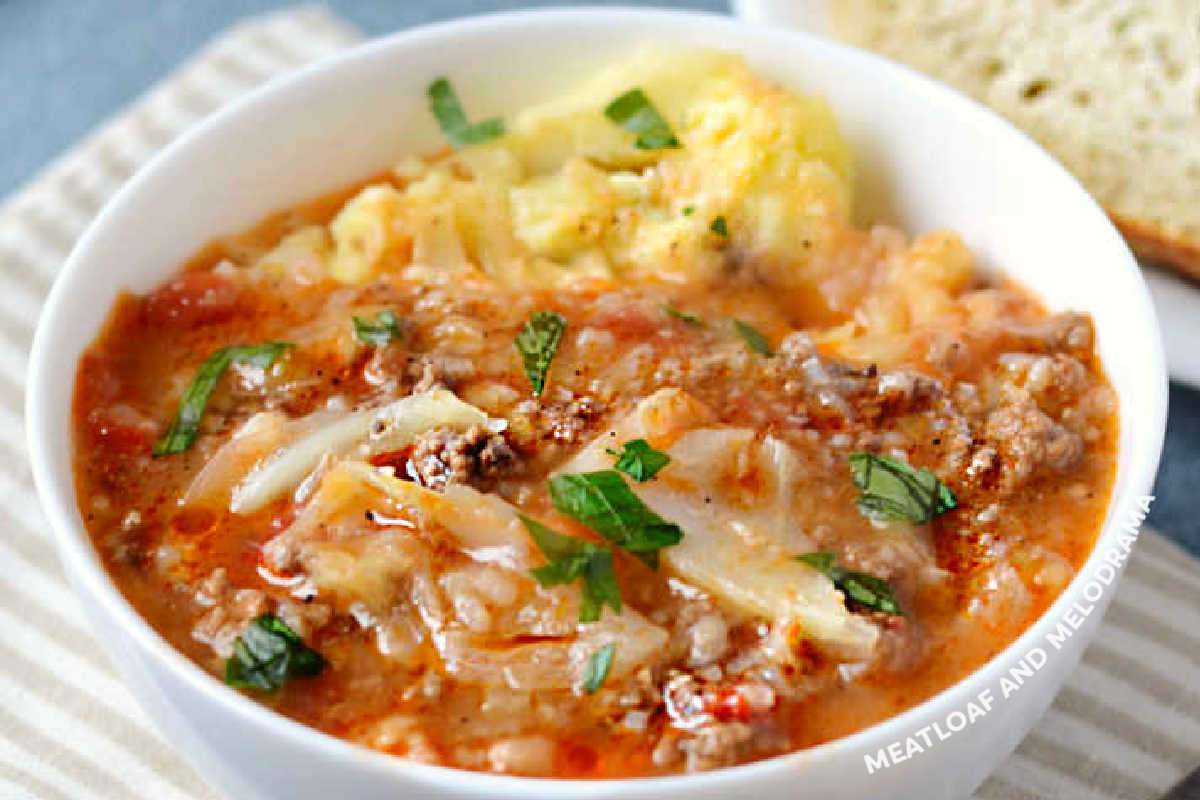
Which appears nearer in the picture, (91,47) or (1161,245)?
(1161,245)

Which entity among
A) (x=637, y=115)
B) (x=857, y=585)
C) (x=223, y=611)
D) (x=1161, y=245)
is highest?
(x=637, y=115)

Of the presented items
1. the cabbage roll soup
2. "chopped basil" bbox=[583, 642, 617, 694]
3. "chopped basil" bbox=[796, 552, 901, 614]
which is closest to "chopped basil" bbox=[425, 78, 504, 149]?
the cabbage roll soup

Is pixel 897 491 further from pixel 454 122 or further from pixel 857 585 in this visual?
pixel 454 122

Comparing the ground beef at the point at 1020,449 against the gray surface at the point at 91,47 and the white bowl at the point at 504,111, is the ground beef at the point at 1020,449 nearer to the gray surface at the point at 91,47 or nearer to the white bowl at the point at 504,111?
the white bowl at the point at 504,111

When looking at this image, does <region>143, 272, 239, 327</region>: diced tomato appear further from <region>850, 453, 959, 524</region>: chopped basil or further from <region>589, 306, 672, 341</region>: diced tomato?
<region>850, 453, 959, 524</region>: chopped basil

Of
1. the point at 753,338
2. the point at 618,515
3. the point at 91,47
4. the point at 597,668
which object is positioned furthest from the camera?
the point at 91,47

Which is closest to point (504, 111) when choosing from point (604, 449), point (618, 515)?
point (604, 449)

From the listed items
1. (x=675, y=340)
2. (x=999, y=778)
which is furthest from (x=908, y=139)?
(x=999, y=778)
